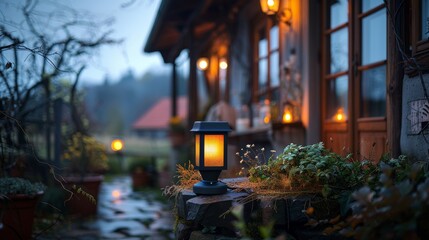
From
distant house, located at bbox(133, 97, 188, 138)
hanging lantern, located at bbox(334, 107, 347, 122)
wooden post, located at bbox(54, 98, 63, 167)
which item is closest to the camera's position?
hanging lantern, located at bbox(334, 107, 347, 122)

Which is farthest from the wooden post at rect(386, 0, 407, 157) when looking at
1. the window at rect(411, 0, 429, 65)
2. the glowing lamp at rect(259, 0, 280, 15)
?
the glowing lamp at rect(259, 0, 280, 15)

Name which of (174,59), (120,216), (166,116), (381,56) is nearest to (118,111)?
(166,116)

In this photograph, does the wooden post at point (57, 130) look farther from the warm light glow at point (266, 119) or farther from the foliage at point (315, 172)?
the foliage at point (315, 172)

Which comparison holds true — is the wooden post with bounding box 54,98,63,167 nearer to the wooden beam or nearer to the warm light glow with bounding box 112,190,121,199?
the warm light glow with bounding box 112,190,121,199

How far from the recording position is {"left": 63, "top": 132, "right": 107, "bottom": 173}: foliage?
7.71 metres

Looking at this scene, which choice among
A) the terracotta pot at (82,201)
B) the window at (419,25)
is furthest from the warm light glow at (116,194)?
the window at (419,25)

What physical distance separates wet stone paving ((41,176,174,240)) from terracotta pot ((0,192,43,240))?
0.91 meters

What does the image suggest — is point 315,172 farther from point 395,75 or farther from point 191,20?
point 191,20

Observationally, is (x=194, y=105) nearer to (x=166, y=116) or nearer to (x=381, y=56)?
(x=381, y=56)

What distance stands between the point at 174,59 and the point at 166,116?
17.3 m

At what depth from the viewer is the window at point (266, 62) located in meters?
7.04

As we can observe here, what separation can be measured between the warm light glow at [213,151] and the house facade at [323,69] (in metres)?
0.89

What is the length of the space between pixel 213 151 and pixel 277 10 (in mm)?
2983

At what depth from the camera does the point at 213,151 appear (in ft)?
11.4
